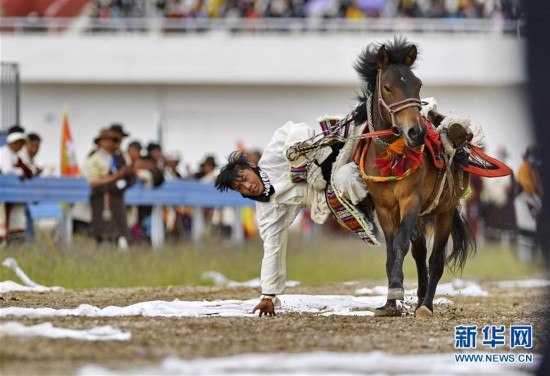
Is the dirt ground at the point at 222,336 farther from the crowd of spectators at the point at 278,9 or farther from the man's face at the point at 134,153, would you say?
the crowd of spectators at the point at 278,9

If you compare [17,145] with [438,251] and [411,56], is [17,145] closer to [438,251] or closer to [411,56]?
[438,251]

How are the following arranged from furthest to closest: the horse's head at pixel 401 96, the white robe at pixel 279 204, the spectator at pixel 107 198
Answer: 1. the spectator at pixel 107 198
2. the white robe at pixel 279 204
3. the horse's head at pixel 401 96

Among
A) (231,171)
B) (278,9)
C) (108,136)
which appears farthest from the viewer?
(278,9)

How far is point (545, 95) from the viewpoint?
Answer: 6.08 metres

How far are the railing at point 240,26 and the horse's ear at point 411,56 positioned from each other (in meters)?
23.5

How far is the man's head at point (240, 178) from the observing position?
1084cm

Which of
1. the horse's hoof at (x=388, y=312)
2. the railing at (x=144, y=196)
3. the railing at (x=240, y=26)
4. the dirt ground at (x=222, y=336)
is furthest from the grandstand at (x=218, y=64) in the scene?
the horse's hoof at (x=388, y=312)

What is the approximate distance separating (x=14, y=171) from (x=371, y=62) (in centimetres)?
721

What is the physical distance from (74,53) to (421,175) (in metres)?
24.2

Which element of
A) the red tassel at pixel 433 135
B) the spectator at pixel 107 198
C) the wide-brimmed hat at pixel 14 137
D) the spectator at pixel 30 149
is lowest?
the spectator at pixel 107 198

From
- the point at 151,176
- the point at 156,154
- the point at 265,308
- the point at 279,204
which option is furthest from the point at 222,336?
the point at 156,154

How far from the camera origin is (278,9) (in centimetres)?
3534

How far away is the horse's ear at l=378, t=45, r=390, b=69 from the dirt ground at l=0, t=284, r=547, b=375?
2.06m

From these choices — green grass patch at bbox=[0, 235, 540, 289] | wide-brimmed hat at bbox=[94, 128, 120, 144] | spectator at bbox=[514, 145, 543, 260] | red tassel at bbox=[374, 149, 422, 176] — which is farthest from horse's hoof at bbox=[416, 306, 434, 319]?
spectator at bbox=[514, 145, 543, 260]
